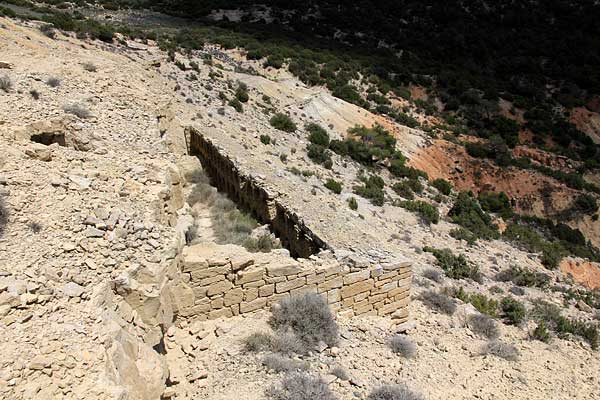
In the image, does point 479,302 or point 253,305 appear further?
point 479,302

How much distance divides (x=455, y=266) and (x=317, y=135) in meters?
11.2

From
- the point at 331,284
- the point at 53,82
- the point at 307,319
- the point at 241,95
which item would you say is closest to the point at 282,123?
the point at 241,95

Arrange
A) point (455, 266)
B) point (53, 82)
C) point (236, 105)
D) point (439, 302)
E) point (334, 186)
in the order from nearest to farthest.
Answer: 1. point (439, 302)
2. point (53, 82)
3. point (455, 266)
4. point (334, 186)
5. point (236, 105)

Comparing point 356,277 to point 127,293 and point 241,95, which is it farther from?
point 241,95

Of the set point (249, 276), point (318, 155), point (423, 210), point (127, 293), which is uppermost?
point (127, 293)

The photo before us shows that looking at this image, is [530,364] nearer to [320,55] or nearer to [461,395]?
[461,395]

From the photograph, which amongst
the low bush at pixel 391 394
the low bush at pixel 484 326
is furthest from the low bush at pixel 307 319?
the low bush at pixel 484 326

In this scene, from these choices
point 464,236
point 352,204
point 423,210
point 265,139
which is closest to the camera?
point 352,204

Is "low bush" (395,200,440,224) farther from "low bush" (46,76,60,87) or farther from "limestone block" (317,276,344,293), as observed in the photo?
"low bush" (46,76,60,87)

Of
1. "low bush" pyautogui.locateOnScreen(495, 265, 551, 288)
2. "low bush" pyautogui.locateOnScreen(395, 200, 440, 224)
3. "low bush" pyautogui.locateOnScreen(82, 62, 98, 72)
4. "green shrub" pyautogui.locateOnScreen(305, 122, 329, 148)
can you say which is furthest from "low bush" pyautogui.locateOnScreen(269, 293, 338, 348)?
"green shrub" pyautogui.locateOnScreen(305, 122, 329, 148)

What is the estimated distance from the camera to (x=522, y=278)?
1350cm

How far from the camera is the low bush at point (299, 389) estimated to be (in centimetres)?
547

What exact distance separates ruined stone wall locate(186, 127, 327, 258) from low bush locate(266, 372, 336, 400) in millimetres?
3421

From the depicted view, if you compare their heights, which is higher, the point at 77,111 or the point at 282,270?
the point at 77,111
